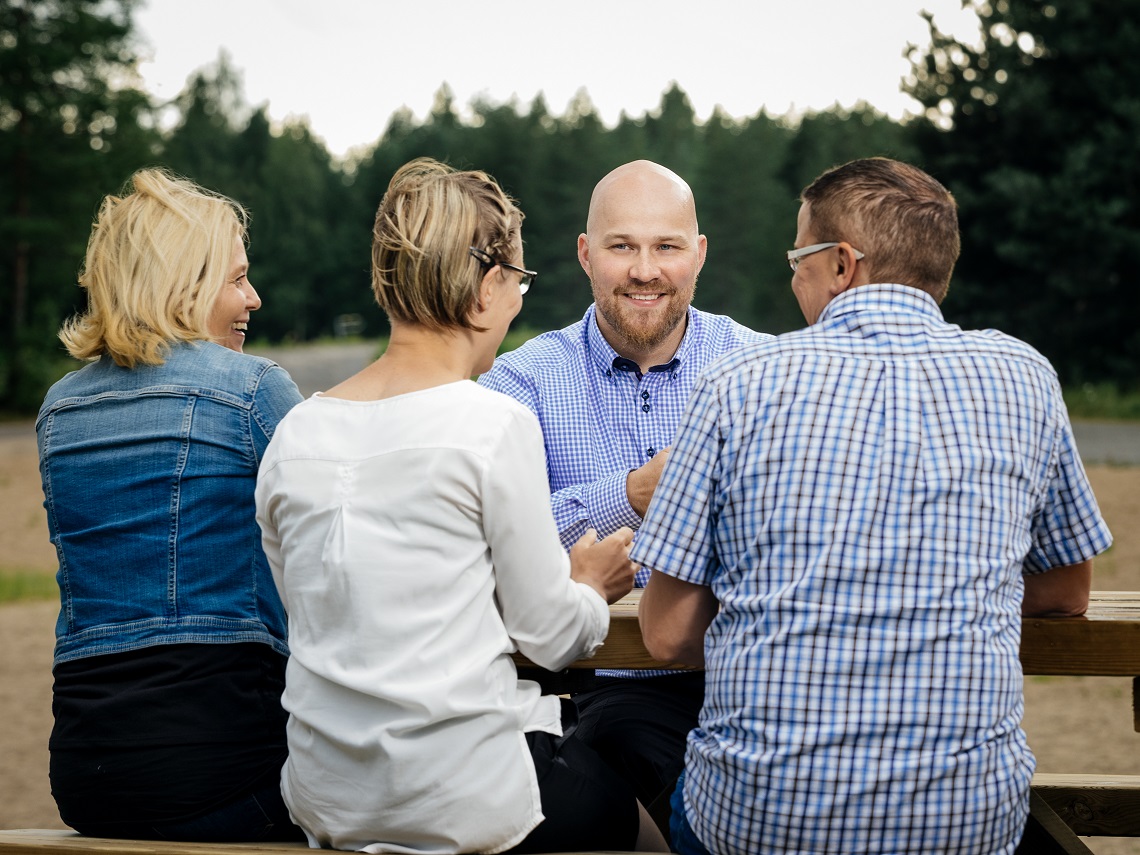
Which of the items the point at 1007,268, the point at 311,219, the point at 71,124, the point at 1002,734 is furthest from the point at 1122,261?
the point at 311,219

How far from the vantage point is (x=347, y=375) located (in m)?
35.6

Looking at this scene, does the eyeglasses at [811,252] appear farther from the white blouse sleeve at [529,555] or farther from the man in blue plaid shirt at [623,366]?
the man in blue plaid shirt at [623,366]

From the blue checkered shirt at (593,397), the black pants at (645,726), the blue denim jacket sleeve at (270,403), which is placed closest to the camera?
the blue denim jacket sleeve at (270,403)

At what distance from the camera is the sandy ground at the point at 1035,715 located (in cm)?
568

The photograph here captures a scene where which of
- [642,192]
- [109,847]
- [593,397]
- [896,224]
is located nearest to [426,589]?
[109,847]

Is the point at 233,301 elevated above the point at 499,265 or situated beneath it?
situated beneath

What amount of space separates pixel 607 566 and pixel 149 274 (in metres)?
1.00

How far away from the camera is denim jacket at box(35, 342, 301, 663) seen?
2.24 metres

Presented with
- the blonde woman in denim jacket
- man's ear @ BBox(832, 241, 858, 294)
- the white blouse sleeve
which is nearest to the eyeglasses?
man's ear @ BBox(832, 241, 858, 294)

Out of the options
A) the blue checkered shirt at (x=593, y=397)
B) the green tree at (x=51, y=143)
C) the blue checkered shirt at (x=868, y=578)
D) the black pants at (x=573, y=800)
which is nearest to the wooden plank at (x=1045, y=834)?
the blue checkered shirt at (x=868, y=578)

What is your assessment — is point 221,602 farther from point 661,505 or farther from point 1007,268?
point 1007,268

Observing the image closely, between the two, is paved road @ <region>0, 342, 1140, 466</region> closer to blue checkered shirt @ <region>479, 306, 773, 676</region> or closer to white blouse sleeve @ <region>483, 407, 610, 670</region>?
blue checkered shirt @ <region>479, 306, 773, 676</region>

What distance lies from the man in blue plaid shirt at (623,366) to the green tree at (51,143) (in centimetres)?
2520

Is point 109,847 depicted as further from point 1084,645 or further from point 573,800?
point 1084,645
